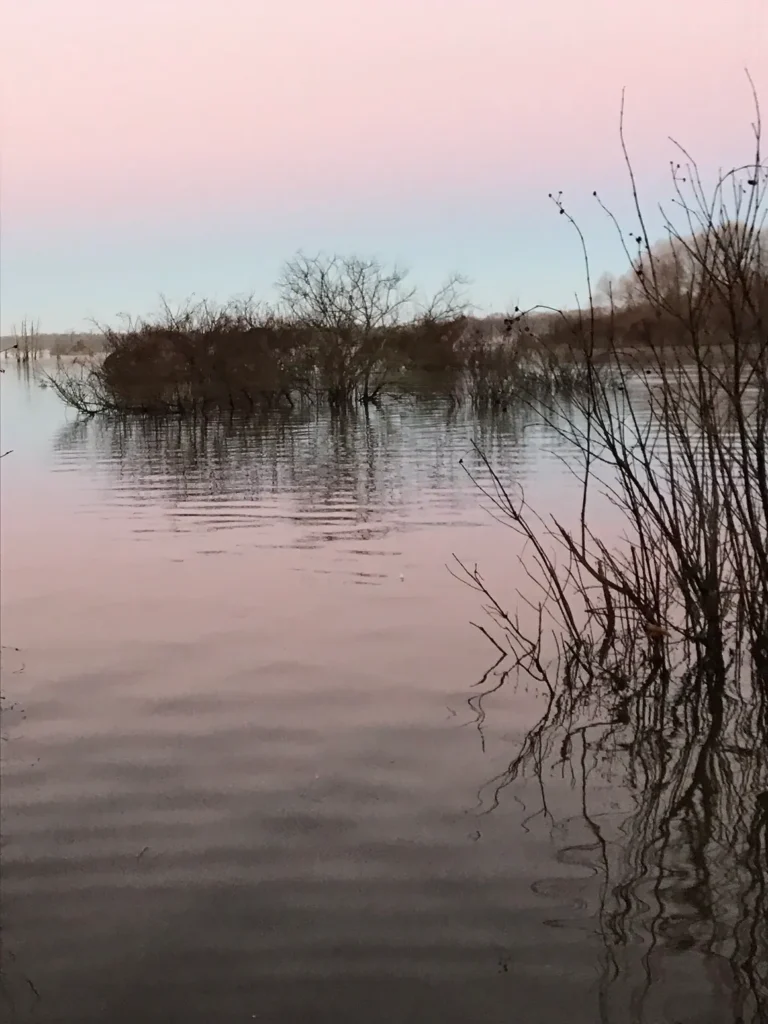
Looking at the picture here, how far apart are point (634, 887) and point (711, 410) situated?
97.1 inches

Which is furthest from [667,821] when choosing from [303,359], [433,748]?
[303,359]

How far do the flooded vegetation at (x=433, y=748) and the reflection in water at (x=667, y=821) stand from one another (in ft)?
0.04

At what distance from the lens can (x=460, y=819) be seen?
3758 mm

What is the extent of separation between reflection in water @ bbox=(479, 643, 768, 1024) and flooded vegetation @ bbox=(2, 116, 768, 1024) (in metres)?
0.01

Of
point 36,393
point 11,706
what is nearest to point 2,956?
point 11,706

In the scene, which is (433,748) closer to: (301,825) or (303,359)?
(301,825)

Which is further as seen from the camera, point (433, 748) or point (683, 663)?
point (683, 663)

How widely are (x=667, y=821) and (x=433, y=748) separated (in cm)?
114

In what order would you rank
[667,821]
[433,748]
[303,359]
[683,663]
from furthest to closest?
1. [303,359]
2. [683,663]
3. [433,748]
4. [667,821]

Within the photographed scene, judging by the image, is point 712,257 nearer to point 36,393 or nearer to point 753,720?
point 753,720

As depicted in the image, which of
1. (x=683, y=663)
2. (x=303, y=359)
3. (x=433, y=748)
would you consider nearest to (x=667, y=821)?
(x=433, y=748)

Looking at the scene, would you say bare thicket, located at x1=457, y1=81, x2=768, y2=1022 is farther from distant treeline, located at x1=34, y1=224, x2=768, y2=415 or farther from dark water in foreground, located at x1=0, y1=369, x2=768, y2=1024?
distant treeline, located at x1=34, y1=224, x2=768, y2=415

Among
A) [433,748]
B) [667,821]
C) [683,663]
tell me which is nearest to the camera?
[667,821]

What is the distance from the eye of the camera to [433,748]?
4461mm
